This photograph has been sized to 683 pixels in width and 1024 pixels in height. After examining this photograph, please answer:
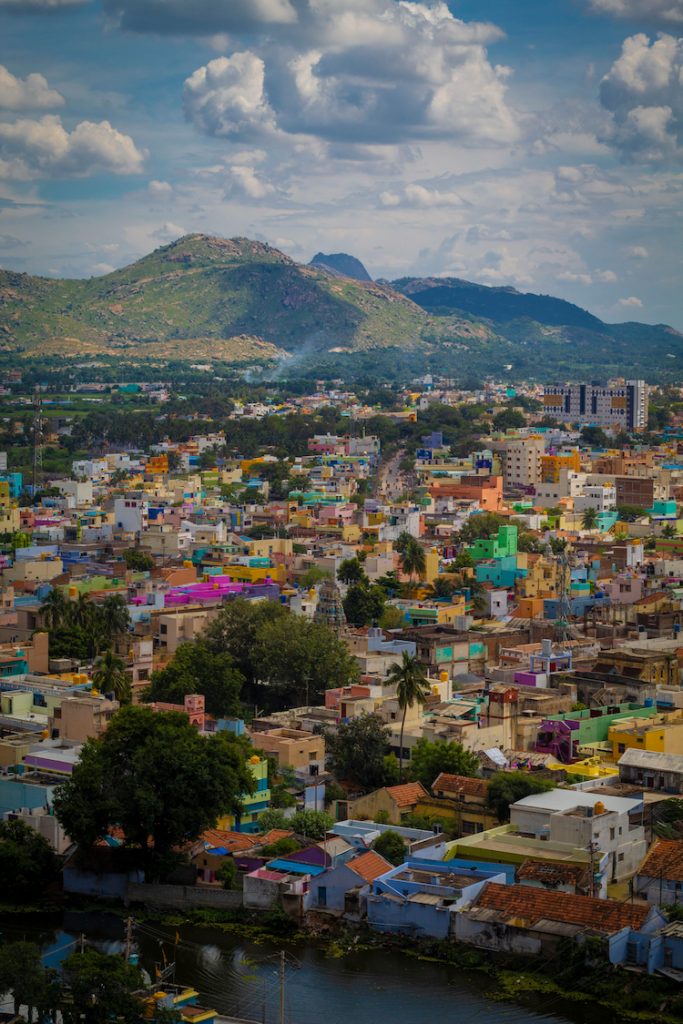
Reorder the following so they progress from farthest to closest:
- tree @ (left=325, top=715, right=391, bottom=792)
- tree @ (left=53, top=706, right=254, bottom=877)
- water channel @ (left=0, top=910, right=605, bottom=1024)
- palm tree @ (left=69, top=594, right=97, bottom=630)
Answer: palm tree @ (left=69, top=594, right=97, bottom=630) → tree @ (left=325, top=715, right=391, bottom=792) → tree @ (left=53, top=706, right=254, bottom=877) → water channel @ (left=0, top=910, right=605, bottom=1024)

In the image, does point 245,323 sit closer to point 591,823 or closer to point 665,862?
point 591,823

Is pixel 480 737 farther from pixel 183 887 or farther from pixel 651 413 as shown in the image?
pixel 651 413

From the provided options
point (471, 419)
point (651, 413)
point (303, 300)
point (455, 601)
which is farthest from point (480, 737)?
point (303, 300)

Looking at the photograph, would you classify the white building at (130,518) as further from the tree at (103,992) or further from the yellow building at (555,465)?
the tree at (103,992)

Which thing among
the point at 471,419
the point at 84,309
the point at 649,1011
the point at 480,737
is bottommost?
the point at 649,1011

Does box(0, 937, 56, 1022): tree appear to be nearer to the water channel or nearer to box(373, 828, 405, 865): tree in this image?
the water channel

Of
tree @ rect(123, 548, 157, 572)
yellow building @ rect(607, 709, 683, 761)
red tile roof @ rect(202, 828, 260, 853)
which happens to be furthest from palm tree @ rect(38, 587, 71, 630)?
yellow building @ rect(607, 709, 683, 761)
